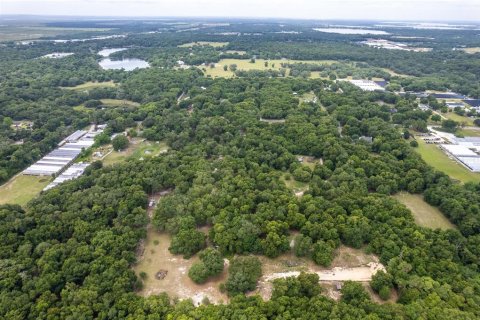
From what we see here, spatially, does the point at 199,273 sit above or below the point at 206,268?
below

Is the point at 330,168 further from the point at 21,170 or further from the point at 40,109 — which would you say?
the point at 40,109

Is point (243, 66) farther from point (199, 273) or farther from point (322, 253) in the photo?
point (199, 273)

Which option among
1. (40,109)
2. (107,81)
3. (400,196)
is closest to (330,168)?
(400,196)

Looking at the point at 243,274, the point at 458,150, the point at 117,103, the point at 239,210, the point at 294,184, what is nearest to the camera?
the point at 243,274

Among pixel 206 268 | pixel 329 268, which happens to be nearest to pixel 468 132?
pixel 329 268

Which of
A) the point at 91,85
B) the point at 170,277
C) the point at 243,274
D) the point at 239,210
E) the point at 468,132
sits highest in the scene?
the point at 91,85

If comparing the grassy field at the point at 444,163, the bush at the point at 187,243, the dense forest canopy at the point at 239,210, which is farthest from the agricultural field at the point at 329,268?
the grassy field at the point at 444,163
